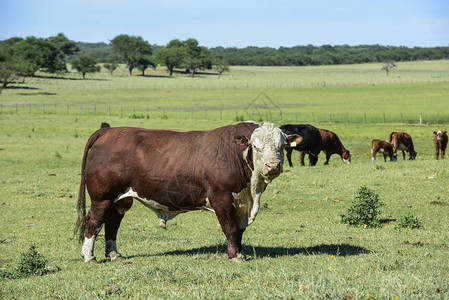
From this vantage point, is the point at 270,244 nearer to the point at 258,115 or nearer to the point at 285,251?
the point at 285,251

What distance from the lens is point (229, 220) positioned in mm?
9406

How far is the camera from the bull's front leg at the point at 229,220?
Result: 368 inches

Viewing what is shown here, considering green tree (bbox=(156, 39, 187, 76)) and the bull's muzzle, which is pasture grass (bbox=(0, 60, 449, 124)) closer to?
green tree (bbox=(156, 39, 187, 76))

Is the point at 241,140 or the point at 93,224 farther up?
the point at 241,140

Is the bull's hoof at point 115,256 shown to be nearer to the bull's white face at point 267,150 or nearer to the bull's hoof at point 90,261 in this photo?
the bull's hoof at point 90,261

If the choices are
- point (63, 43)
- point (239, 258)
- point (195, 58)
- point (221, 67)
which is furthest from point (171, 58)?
point (239, 258)

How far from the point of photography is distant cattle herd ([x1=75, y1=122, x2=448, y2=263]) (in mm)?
9336

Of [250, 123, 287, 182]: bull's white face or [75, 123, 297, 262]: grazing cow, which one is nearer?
[250, 123, 287, 182]: bull's white face

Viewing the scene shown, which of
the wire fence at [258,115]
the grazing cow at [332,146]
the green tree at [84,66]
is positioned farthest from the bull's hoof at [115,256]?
the green tree at [84,66]

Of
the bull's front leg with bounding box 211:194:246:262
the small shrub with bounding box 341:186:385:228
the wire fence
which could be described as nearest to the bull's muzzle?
the bull's front leg with bounding box 211:194:246:262

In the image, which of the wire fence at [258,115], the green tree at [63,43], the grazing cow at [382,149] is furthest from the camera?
the green tree at [63,43]

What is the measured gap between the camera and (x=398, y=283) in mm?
6691

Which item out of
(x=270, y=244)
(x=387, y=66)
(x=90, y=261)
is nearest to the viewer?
(x=90, y=261)

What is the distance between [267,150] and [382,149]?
22.1 meters
